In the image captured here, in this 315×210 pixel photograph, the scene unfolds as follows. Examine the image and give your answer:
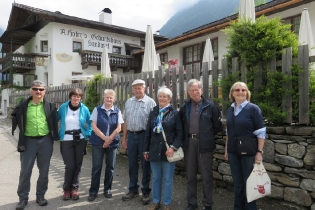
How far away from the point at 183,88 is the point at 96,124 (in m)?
1.85

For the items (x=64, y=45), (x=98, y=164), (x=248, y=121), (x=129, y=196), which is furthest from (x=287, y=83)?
(x=64, y=45)

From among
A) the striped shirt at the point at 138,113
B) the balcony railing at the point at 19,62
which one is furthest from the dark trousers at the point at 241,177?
the balcony railing at the point at 19,62

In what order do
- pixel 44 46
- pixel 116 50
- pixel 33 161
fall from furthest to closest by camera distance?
pixel 116 50, pixel 44 46, pixel 33 161

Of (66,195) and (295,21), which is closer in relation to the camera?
(66,195)

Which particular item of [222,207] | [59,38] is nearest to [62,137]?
[222,207]

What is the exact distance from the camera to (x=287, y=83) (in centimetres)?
348

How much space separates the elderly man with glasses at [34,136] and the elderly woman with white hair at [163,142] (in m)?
1.59

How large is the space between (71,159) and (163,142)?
5.26 ft

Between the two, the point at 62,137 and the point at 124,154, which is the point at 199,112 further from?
the point at 124,154

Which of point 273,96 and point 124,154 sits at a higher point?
point 273,96

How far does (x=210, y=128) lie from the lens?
341cm

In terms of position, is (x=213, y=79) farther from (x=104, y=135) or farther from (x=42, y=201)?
(x=42, y=201)

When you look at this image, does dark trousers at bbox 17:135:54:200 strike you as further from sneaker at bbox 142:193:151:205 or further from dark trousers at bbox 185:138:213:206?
dark trousers at bbox 185:138:213:206

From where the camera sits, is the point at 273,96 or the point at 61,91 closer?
the point at 273,96
